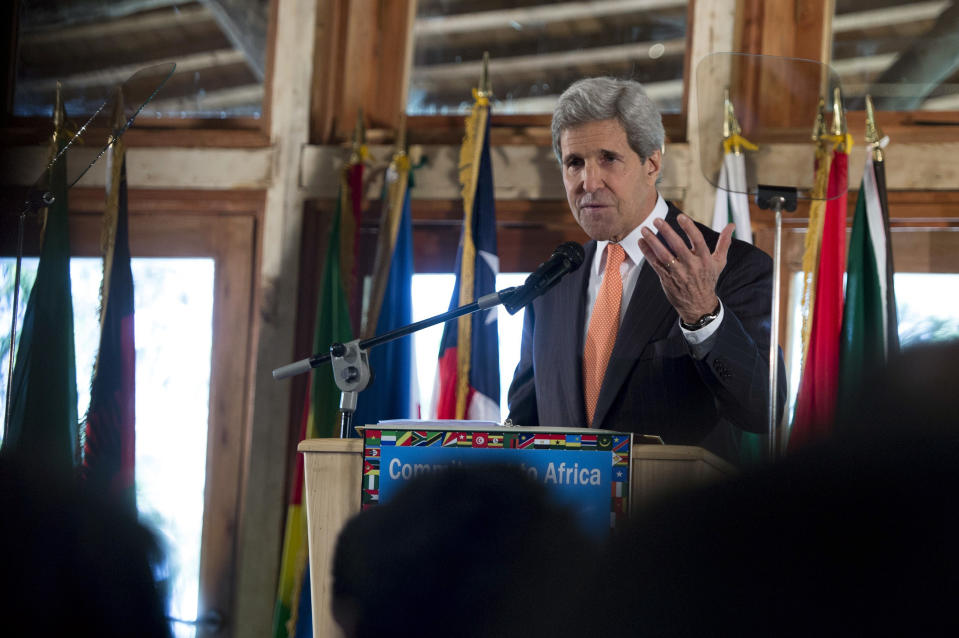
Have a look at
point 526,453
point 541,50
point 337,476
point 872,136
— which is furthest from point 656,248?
point 541,50

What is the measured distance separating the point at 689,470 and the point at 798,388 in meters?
1.90

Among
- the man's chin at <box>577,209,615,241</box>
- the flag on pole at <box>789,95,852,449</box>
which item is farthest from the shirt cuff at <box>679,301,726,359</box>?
the flag on pole at <box>789,95,852,449</box>

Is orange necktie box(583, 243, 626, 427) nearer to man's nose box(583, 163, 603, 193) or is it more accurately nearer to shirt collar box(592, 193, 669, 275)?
shirt collar box(592, 193, 669, 275)

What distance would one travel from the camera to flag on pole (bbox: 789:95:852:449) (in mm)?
3004

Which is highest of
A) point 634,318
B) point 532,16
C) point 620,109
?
point 532,16

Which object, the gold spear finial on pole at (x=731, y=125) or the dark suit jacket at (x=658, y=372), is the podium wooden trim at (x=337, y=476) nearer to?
the dark suit jacket at (x=658, y=372)

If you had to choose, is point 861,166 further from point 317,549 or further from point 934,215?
point 317,549

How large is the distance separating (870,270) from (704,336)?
5.56 ft

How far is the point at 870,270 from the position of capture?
3084mm

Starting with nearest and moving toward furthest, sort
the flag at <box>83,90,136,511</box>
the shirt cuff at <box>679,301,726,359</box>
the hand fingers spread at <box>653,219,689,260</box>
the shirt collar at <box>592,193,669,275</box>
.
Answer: the hand fingers spread at <box>653,219,689,260</box>, the shirt cuff at <box>679,301,726,359</box>, the shirt collar at <box>592,193,669,275</box>, the flag at <box>83,90,136,511</box>

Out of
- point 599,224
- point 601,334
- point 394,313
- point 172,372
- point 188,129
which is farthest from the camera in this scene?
point 188,129

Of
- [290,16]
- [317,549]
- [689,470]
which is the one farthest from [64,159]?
[689,470]

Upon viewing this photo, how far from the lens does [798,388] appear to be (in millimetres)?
3043

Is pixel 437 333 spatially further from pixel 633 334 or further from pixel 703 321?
pixel 703 321
